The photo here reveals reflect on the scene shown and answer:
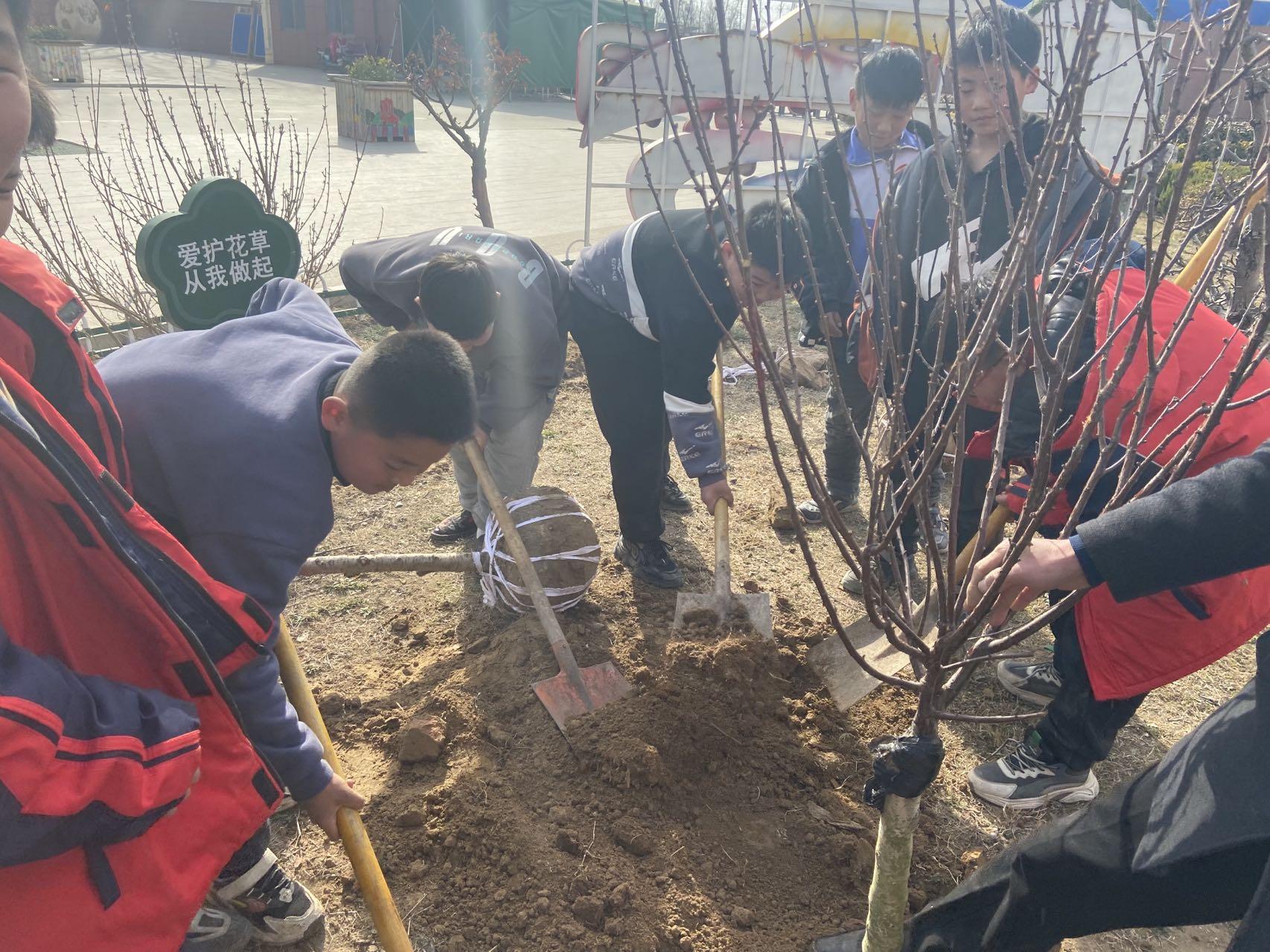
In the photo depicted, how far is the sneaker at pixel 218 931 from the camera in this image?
210 centimetres

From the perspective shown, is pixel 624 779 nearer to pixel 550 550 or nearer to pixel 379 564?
pixel 550 550

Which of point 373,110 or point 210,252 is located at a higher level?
point 373,110

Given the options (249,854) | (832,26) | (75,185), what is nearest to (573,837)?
(249,854)

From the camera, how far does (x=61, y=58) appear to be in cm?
1488

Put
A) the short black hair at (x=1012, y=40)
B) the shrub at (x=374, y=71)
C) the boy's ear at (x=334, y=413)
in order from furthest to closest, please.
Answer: the shrub at (x=374, y=71) < the short black hair at (x=1012, y=40) < the boy's ear at (x=334, y=413)

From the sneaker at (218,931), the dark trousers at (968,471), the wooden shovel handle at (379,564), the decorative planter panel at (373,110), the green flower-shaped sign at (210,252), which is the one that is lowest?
the sneaker at (218,931)

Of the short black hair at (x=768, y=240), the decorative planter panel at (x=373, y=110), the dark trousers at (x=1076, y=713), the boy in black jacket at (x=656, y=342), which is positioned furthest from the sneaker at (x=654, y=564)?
the decorative planter panel at (x=373, y=110)

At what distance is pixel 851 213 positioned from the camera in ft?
12.4

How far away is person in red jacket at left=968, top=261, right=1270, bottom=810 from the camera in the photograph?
2.05m

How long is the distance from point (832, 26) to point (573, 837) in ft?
20.8

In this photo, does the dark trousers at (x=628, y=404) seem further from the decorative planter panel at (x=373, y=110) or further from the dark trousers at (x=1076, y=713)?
the decorative planter panel at (x=373, y=110)

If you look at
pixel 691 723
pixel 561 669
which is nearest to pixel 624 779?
pixel 691 723

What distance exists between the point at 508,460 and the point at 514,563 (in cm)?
66

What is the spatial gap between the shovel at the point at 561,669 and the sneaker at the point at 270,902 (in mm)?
898
